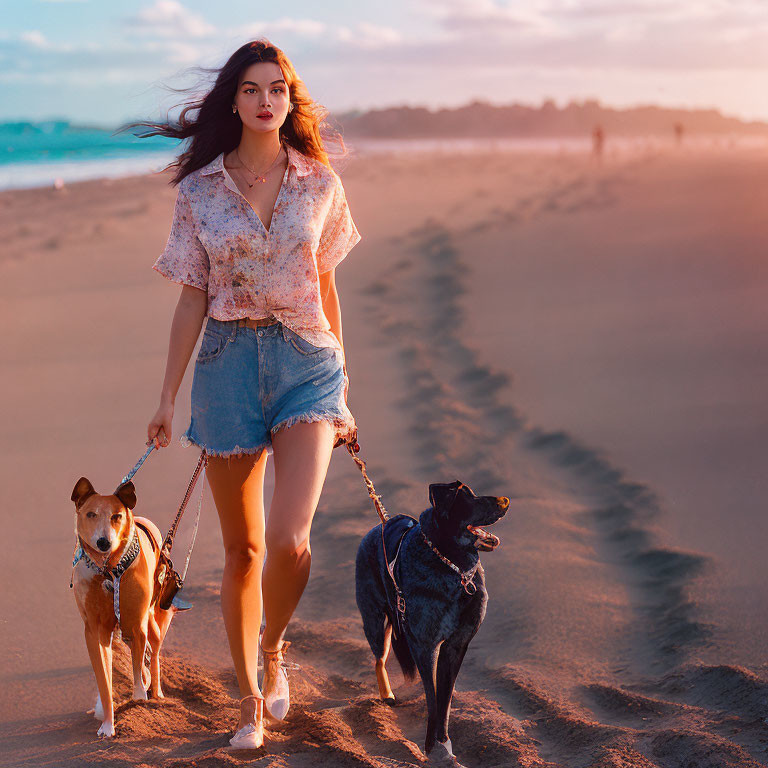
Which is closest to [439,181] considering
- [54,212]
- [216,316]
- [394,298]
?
[54,212]

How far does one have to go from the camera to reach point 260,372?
3.52 meters

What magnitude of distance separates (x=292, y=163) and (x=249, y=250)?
0.41 meters

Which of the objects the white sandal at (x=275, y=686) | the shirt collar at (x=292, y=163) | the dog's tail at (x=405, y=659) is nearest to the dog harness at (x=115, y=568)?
the white sandal at (x=275, y=686)

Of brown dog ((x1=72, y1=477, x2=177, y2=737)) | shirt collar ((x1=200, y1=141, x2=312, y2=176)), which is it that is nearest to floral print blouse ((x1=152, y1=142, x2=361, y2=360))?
shirt collar ((x1=200, y1=141, x2=312, y2=176))

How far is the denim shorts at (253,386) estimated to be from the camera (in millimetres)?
3514

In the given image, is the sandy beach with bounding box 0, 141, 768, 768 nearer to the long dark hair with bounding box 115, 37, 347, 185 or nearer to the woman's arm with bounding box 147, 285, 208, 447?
the woman's arm with bounding box 147, 285, 208, 447

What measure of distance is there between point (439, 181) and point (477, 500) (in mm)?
27648

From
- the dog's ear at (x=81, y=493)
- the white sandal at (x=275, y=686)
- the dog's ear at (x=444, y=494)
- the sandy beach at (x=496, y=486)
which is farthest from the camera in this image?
the sandy beach at (x=496, y=486)

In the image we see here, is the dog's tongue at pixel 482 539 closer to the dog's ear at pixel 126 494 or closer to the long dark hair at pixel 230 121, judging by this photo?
the dog's ear at pixel 126 494

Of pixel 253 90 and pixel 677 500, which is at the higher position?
pixel 253 90

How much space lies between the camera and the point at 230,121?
12.3 ft

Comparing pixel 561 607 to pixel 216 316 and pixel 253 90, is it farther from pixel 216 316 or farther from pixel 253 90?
pixel 253 90

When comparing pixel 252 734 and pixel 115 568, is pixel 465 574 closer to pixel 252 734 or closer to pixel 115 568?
pixel 252 734

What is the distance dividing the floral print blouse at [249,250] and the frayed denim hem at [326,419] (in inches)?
10.5
